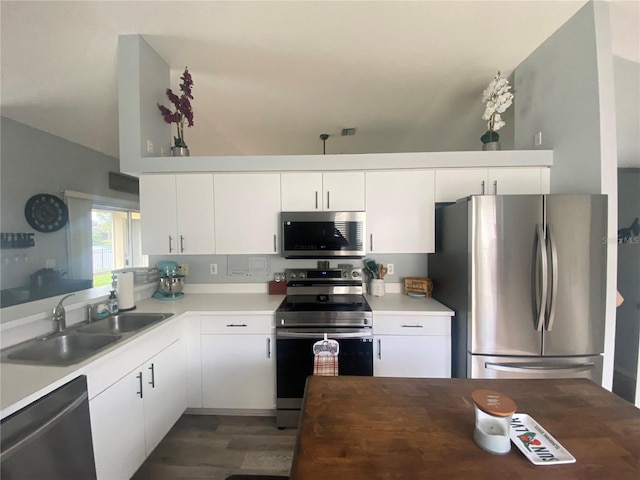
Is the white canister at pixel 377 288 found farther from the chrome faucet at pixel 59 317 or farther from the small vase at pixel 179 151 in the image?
the chrome faucet at pixel 59 317

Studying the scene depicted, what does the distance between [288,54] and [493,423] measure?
2.65 m

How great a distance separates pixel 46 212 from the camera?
10.4 feet

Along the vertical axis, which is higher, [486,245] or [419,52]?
[419,52]

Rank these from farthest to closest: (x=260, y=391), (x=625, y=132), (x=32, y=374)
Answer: (x=260, y=391)
(x=625, y=132)
(x=32, y=374)

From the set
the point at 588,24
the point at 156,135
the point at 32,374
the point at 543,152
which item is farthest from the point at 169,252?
the point at 588,24

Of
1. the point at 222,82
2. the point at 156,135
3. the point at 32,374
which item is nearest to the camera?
the point at 32,374

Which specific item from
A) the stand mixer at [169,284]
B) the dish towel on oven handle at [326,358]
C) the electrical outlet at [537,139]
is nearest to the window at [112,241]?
the stand mixer at [169,284]

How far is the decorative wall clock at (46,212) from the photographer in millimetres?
3023

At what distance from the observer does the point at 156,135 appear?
235 centimetres

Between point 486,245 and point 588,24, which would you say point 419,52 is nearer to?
point 588,24

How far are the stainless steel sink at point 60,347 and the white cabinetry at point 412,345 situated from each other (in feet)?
5.85

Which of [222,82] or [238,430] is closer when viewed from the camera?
[238,430]

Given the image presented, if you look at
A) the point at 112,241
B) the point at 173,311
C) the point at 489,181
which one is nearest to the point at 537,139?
the point at 489,181

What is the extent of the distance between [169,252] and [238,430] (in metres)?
1.57
